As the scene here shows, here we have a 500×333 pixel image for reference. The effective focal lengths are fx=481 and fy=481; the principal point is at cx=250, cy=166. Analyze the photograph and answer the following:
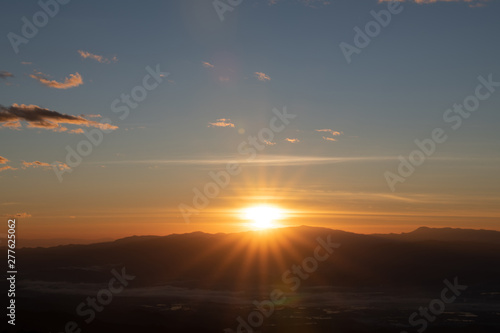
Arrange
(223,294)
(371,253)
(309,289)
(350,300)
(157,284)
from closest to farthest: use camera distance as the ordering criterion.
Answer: (350,300) < (223,294) < (309,289) < (157,284) < (371,253)

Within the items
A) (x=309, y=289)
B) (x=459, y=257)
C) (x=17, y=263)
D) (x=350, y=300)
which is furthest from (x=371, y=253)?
(x=17, y=263)

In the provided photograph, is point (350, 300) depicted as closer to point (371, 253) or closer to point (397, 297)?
point (397, 297)

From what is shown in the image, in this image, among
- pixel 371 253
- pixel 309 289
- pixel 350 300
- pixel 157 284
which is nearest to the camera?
pixel 350 300

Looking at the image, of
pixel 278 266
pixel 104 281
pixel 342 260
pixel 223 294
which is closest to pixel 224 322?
pixel 223 294

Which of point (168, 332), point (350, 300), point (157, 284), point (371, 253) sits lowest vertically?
point (168, 332)

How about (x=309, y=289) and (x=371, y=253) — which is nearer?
(x=309, y=289)

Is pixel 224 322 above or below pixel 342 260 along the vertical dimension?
below
